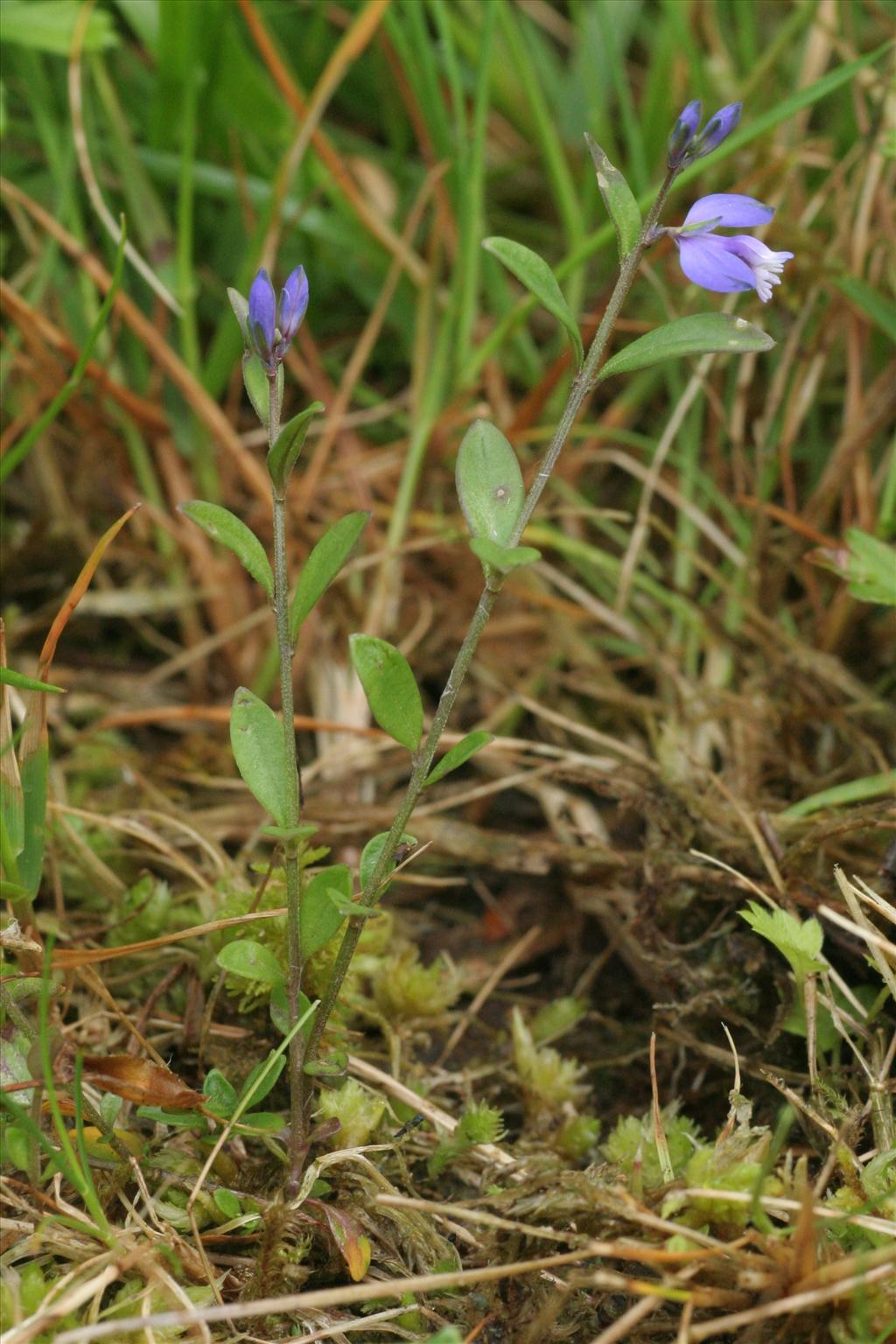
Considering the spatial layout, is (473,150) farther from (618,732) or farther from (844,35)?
(618,732)

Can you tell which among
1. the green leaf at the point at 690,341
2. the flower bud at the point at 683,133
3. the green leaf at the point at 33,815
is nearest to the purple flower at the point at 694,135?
the flower bud at the point at 683,133

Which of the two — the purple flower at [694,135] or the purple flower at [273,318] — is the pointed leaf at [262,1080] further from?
the purple flower at [694,135]

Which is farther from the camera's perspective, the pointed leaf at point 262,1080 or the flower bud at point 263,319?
the pointed leaf at point 262,1080

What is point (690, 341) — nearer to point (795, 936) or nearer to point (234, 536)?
point (234, 536)

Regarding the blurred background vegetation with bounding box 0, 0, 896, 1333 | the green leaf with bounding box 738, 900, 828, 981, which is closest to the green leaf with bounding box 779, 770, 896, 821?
the blurred background vegetation with bounding box 0, 0, 896, 1333

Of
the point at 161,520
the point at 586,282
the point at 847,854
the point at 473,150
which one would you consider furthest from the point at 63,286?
the point at 847,854

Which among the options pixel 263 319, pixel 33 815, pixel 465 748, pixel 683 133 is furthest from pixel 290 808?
pixel 683 133
